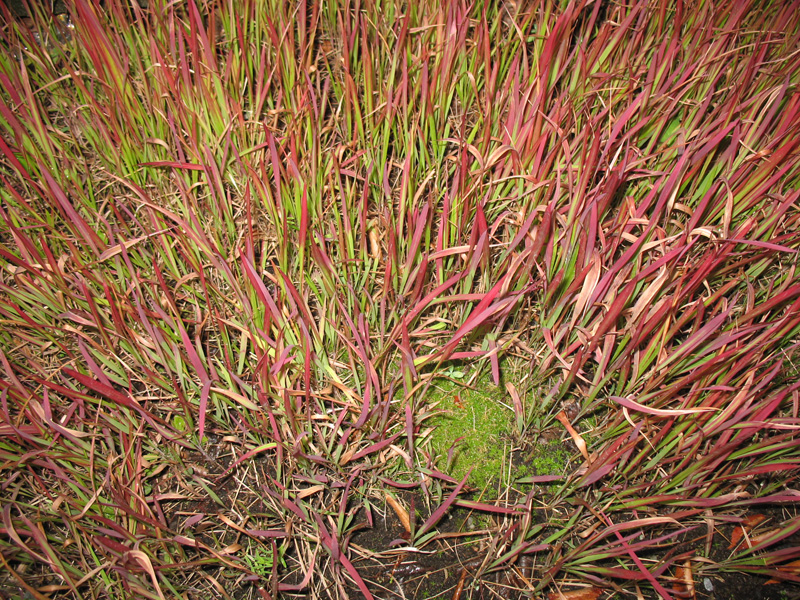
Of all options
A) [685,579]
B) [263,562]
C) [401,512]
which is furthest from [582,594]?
[263,562]

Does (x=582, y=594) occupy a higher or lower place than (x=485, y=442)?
lower

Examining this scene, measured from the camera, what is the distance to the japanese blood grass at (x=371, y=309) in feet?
3.54

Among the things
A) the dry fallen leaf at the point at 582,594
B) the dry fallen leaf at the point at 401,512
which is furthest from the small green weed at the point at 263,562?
the dry fallen leaf at the point at 582,594

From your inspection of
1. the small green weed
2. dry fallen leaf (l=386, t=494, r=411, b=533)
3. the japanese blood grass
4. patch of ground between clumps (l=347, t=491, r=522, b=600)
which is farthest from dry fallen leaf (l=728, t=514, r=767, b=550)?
the small green weed

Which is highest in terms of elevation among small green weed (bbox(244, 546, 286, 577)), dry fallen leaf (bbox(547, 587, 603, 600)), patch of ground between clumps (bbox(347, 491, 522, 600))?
small green weed (bbox(244, 546, 286, 577))

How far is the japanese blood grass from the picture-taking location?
1080 millimetres

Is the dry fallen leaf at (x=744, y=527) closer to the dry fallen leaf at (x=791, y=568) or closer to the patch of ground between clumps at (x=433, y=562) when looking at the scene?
the dry fallen leaf at (x=791, y=568)

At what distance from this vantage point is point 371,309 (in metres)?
1.28

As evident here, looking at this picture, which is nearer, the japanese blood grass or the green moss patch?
A: the japanese blood grass

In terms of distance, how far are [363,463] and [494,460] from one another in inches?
13.2

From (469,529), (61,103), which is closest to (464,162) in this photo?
(469,529)

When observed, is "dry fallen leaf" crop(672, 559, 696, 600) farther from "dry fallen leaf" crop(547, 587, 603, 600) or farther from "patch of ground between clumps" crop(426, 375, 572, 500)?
"patch of ground between clumps" crop(426, 375, 572, 500)

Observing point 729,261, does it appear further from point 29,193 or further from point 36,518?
point 29,193

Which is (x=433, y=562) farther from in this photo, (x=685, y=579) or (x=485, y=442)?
(x=685, y=579)
